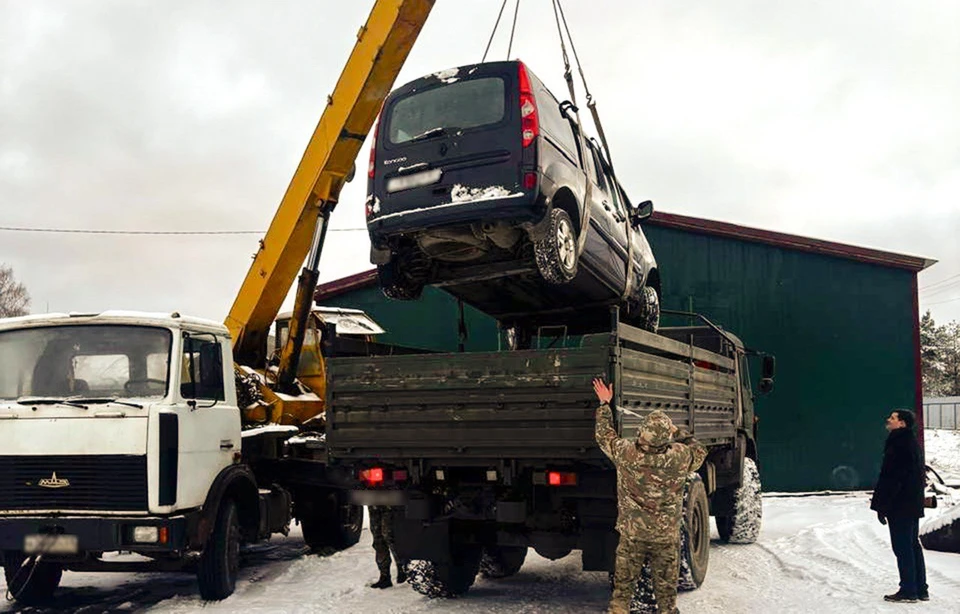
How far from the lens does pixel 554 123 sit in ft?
22.8

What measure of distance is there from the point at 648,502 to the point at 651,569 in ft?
1.58

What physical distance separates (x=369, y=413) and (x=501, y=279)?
1.85 meters

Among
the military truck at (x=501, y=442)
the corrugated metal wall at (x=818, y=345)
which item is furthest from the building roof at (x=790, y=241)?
the military truck at (x=501, y=442)

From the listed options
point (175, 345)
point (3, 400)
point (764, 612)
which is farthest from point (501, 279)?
point (3, 400)

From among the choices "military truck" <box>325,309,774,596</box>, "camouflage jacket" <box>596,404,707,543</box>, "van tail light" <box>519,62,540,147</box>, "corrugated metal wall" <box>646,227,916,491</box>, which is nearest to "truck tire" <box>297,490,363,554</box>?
"military truck" <box>325,309,774,596</box>

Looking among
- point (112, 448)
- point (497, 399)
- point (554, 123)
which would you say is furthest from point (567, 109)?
point (112, 448)

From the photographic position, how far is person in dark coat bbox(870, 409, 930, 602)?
261 inches

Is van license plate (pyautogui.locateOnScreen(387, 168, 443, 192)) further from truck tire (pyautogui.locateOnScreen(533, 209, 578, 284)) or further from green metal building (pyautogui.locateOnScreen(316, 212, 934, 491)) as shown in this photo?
green metal building (pyautogui.locateOnScreen(316, 212, 934, 491))

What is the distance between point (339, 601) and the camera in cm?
691

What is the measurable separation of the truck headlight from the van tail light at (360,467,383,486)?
5.23 feet

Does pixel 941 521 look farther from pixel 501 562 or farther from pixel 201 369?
pixel 201 369

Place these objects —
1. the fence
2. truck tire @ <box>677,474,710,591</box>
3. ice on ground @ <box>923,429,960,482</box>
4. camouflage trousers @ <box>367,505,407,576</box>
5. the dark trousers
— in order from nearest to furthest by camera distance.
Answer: truck tire @ <box>677,474,710,591</box> → the dark trousers → camouflage trousers @ <box>367,505,407,576</box> → ice on ground @ <box>923,429,960,482</box> → the fence

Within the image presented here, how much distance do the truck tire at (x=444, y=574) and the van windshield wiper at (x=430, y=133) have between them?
3301mm

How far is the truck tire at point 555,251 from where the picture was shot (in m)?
6.43
